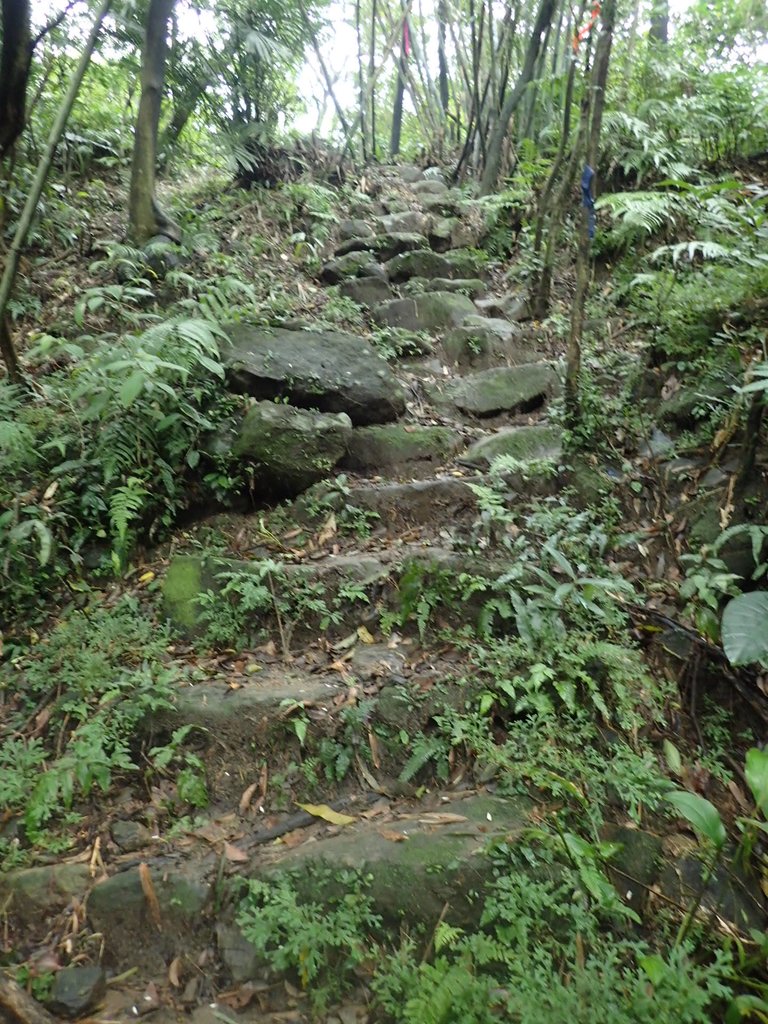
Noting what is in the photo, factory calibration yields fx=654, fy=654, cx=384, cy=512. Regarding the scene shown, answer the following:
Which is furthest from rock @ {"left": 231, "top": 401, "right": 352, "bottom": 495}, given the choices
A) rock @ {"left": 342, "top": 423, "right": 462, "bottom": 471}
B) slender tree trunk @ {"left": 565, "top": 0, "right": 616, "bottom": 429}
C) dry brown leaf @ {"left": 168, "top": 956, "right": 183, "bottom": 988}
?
dry brown leaf @ {"left": 168, "top": 956, "right": 183, "bottom": 988}

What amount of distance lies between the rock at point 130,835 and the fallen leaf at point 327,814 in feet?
2.25

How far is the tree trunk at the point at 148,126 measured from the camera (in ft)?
21.8

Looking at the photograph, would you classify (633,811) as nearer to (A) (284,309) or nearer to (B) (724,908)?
(B) (724,908)

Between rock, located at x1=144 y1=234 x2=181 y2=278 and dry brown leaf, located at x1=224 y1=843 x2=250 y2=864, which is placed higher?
rock, located at x1=144 y1=234 x2=181 y2=278

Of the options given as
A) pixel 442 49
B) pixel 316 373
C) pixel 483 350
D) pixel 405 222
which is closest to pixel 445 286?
pixel 483 350

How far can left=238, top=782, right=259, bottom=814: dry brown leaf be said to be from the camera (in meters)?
3.05

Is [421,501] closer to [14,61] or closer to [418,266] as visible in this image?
[418,266]

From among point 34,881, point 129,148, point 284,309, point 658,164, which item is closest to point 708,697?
point 34,881

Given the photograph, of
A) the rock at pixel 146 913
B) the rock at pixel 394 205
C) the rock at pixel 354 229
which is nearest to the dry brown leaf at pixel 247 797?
the rock at pixel 146 913

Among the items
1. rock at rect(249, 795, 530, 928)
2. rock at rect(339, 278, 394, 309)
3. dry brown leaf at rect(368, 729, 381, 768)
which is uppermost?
rock at rect(339, 278, 394, 309)

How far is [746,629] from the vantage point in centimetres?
297

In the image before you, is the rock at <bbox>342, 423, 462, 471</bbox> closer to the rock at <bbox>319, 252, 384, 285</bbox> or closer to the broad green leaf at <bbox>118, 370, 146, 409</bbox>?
the broad green leaf at <bbox>118, 370, 146, 409</bbox>

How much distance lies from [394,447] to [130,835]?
3.19m

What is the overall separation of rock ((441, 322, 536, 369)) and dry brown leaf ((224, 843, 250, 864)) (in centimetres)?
→ 487
